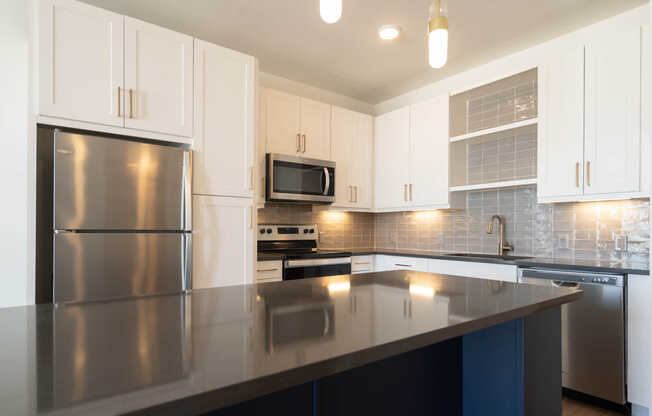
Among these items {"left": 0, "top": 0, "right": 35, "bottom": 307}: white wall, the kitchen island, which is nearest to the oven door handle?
the kitchen island

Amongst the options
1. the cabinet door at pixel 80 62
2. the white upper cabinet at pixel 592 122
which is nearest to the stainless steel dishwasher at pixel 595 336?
the white upper cabinet at pixel 592 122

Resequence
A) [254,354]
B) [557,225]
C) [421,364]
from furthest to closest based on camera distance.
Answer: [557,225] < [421,364] < [254,354]

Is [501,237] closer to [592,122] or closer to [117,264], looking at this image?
[592,122]

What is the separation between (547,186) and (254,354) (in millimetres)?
2765

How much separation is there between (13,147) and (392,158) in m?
3.06

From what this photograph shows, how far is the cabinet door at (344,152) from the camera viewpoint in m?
3.77

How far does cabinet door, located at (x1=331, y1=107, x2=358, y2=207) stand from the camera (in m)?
3.77

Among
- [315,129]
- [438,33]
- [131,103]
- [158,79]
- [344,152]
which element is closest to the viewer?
[438,33]

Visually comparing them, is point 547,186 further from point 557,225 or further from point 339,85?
point 339,85

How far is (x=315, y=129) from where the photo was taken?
11.9 feet

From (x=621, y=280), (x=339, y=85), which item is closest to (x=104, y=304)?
(x=621, y=280)

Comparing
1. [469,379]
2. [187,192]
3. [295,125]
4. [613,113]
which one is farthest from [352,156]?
[469,379]

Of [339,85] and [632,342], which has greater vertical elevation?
[339,85]

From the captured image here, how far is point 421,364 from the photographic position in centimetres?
121
